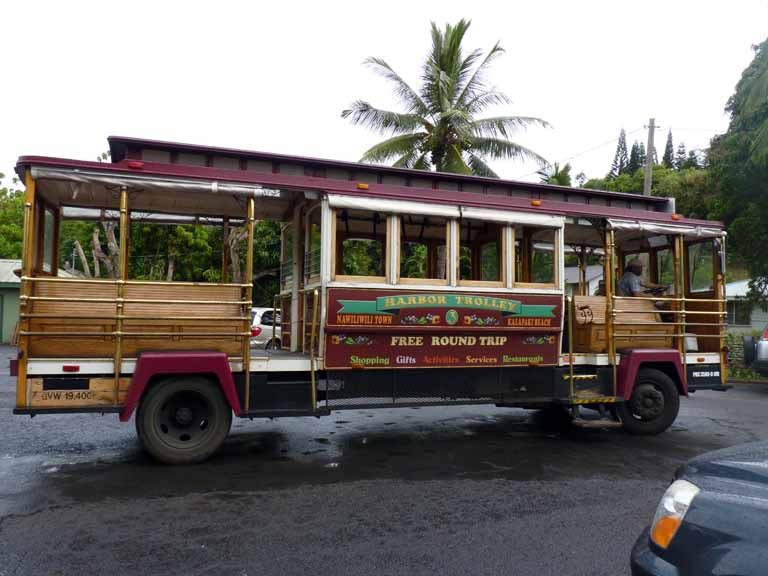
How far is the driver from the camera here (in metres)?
8.53

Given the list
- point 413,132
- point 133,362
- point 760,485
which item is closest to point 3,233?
point 413,132

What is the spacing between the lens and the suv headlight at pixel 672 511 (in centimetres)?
231

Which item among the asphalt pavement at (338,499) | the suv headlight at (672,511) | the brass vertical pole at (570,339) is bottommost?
the asphalt pavement at (338,499)

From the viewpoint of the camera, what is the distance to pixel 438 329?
22.3 feet

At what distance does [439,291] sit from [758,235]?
42.3ft

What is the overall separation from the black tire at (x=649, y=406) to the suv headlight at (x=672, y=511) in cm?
577

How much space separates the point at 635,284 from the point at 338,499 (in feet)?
18.5

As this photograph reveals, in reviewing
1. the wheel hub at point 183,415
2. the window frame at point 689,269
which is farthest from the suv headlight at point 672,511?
the window frame at point 689,269

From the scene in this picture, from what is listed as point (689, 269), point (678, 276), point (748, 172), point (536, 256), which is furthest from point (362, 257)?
point (748, 172)

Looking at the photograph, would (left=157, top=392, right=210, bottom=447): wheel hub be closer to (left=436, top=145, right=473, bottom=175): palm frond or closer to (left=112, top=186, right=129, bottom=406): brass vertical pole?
(left=112, top=186, right=129, bottom=406): brass vertical pole

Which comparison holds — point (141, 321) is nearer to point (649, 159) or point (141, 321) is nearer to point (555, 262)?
point (555, 262)

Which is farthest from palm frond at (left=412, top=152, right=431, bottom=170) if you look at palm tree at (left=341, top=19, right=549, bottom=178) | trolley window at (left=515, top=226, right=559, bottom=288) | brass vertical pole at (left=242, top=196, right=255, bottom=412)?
brass vertical pole at (left=242, top=196, right=255, bottom=412)

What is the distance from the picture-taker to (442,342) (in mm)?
6867

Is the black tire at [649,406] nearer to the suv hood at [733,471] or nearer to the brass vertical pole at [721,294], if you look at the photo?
Result: the brass vertical pole at [721,294]
